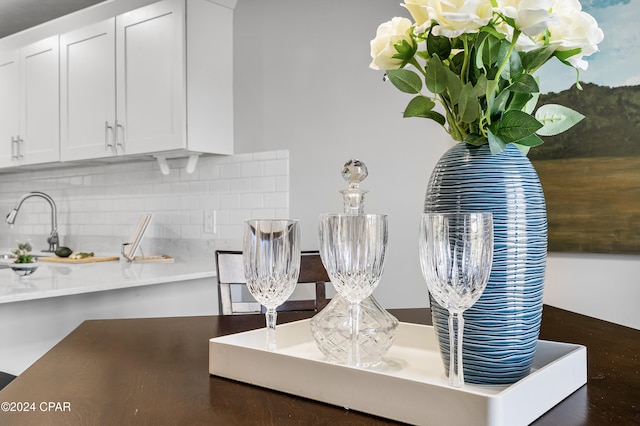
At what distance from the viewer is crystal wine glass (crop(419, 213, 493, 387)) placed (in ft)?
2.08

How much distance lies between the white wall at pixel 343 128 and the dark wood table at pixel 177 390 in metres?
0.93

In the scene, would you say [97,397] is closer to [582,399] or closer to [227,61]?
[582,399]

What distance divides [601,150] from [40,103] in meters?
3.23

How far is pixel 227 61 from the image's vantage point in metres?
2.96

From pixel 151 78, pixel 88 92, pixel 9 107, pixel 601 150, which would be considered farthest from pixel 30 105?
pixel 601 150

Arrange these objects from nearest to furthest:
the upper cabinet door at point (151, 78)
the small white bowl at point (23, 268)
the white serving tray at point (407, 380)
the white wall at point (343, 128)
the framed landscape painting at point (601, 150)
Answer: the white serving tray at point (407, 380), the framed landscape painting at point (601, 150), the white wall at point (343, 128), the small white bowl at point (23, 268), the upper cabinet door at point (151, 78)

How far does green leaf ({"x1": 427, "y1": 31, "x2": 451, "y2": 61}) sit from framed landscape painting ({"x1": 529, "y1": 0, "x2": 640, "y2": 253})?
4.80 ft

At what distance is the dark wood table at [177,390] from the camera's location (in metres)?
0.66

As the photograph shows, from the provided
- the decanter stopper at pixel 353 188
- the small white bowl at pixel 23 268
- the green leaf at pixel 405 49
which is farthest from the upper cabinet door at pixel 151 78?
the green leaf at pixel 405 49

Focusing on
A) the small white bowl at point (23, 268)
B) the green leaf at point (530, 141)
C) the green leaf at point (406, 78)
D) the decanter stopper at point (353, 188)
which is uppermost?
the green leaf at point (406, 78)

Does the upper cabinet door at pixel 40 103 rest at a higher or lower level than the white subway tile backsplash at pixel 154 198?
higher

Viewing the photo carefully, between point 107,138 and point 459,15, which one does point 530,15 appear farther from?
point 107,138

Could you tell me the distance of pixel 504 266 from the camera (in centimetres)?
68

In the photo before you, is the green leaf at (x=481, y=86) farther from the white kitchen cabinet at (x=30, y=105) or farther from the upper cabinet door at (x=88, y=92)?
the white kitchen cabinet at (x=30, y=105)
